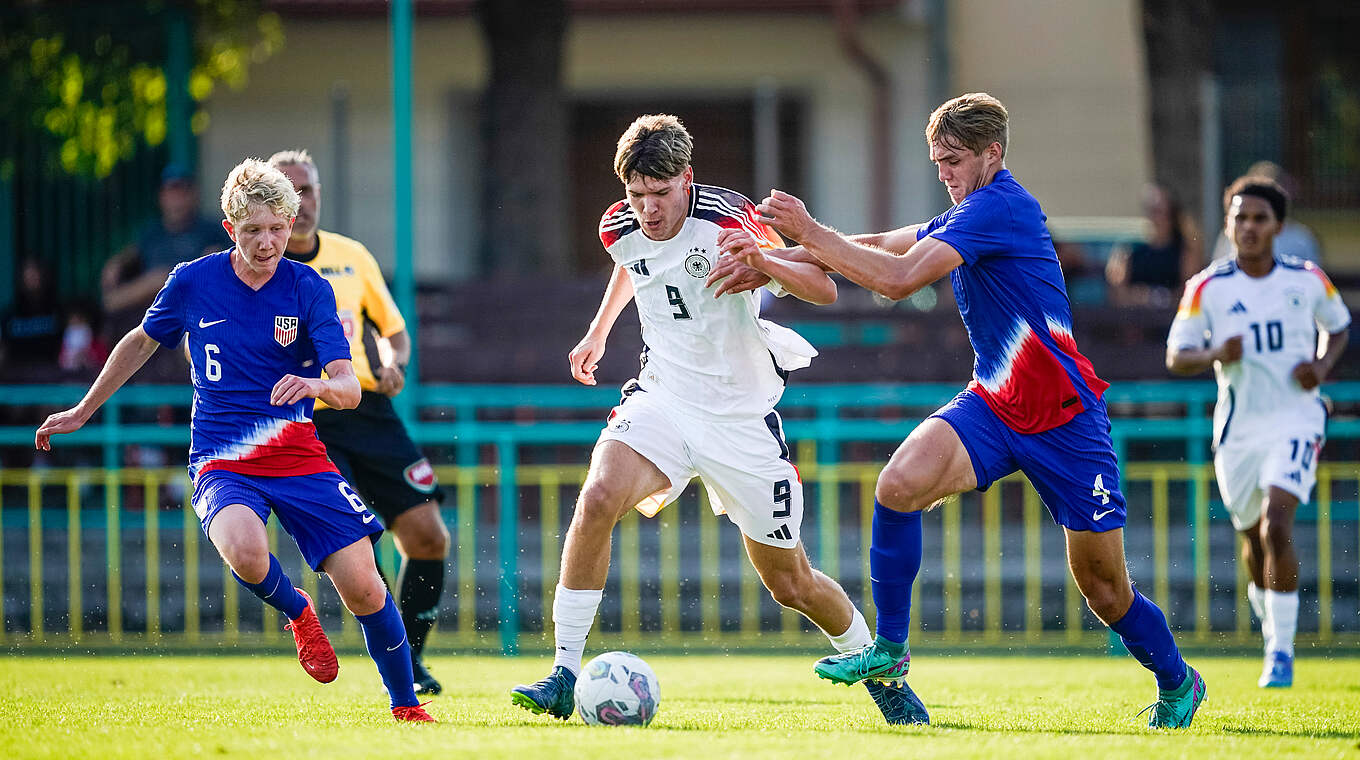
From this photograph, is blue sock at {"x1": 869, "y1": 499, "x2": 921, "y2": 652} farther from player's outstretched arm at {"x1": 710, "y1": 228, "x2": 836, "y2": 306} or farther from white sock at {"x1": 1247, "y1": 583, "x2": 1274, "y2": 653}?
white sock at {"x1": 1247, "y1": 583, "x2": 1274, "y2": 653}

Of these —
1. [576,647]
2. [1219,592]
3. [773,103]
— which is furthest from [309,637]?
[773,103]

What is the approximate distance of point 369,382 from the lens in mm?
7582

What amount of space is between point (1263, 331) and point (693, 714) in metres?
3.68

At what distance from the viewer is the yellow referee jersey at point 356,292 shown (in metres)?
7.57

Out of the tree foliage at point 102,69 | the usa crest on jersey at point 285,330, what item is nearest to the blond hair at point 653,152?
the usa crest on jersey at point 285,330

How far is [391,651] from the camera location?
20.2 ft

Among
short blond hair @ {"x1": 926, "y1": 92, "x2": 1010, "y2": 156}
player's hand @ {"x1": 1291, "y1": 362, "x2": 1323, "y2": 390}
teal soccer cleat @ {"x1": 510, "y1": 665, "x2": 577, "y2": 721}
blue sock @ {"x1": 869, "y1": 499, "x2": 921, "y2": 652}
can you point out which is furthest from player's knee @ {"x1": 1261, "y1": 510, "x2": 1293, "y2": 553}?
teal soccer cleat @ {"x1": 510, "y1": 665, "x2": 577, "y2": 721}

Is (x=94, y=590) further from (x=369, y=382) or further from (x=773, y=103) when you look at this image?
(x=773, y=103)

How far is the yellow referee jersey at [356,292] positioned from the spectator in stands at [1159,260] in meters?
6.76

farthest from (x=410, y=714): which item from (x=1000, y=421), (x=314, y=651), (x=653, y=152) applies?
(x=1000, y=421)

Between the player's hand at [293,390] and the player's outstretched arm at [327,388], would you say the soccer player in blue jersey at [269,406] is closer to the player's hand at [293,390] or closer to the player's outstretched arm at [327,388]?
the player's outstretched arm at [327,388]

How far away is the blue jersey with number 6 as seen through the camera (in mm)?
6066

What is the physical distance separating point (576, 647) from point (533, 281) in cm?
825

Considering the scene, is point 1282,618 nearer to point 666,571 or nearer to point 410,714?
point 666,571
